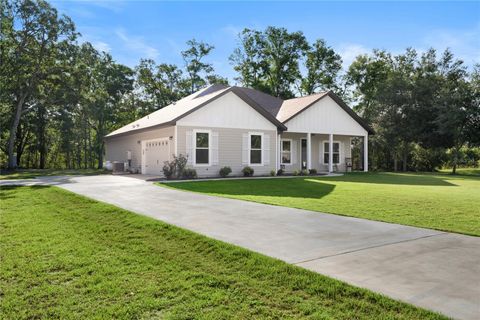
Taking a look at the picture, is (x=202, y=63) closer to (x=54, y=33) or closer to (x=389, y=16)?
(x=54, y=33)

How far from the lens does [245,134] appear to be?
19844mm

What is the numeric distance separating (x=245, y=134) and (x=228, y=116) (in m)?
1.45

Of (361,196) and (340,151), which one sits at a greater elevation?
(340,151)

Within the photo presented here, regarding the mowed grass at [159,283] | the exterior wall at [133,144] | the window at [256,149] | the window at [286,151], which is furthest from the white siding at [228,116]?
the mowed grass at [159,283]

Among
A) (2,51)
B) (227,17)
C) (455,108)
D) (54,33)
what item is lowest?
(455,108)

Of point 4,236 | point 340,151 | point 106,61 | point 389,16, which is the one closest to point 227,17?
point 389,16

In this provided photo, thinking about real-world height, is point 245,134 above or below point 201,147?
above

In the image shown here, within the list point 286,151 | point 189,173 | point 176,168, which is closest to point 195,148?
point 189,173

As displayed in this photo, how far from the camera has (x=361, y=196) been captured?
415 inches

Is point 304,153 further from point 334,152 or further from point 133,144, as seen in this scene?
point 133,144

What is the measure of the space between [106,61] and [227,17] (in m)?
31.6

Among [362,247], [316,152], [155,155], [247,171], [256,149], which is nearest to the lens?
[362,247]

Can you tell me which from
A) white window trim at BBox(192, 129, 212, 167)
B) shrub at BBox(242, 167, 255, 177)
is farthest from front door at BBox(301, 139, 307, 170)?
white window trim at BBox(192, 129, 212, 167)

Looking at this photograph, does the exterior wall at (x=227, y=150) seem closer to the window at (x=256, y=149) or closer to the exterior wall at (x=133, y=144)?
the window at (x=256, y=149)
